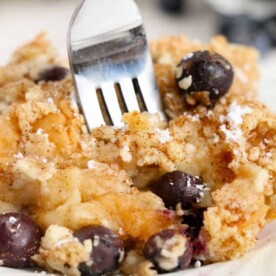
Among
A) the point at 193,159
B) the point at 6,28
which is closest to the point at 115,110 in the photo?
the point at 193,159

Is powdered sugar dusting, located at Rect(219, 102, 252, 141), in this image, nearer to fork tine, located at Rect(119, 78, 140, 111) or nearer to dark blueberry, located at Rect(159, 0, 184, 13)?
fork tine, located at Rect(119, 78, 140, 111)

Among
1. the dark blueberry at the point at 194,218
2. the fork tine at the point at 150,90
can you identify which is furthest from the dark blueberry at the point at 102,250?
the fork tine at the point at 150,90

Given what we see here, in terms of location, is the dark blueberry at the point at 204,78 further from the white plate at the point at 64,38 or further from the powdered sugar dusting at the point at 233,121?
the white plate at the point at 64,38

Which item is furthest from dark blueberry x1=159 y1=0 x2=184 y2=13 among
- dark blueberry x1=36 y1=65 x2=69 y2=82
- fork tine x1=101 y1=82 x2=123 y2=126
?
fork tine x1=101 y1=82 x2=123 y2=126

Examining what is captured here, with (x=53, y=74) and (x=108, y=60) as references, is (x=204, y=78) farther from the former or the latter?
(x=53, y=74)

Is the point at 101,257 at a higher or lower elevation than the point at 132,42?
lower

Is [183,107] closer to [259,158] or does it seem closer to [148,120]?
[148,120]
